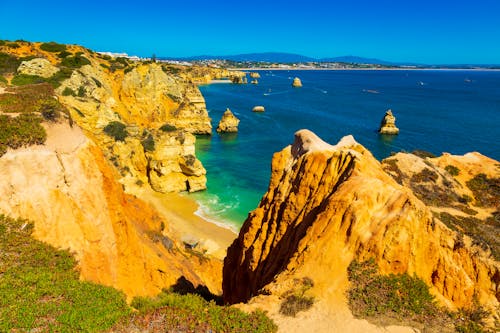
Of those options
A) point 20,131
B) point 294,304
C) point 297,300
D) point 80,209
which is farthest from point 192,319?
point 20,131

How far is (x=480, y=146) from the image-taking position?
66.3 m

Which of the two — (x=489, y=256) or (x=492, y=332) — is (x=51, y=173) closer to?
(x=492, y=332)

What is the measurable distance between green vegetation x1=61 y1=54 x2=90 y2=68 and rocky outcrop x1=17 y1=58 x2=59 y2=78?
21.9ft

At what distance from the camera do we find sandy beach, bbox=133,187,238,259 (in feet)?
105

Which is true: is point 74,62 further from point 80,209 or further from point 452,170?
point 452,170

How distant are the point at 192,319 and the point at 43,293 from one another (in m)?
4.77

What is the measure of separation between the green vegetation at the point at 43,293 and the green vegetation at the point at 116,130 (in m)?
27.6

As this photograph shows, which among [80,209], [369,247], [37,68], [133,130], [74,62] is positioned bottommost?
[133,130]

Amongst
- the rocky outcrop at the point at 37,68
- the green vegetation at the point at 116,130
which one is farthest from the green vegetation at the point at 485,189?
the rocky outcrop at the point at 37,68

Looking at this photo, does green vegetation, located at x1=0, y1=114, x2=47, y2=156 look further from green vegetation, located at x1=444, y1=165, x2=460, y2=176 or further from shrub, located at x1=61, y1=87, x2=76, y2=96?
green vegetation, located at x1=444, y1=165, x2=460, y2=176

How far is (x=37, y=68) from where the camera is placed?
38.3 metres

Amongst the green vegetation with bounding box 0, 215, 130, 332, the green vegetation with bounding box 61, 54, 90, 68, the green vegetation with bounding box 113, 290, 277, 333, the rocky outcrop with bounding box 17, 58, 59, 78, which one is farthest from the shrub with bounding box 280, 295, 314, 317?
the green vegetation with bounding box 61, 54, 90, 68

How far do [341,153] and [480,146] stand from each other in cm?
6485

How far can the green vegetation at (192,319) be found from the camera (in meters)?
10.0
